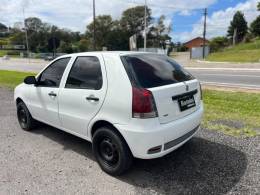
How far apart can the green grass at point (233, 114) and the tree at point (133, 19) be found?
73747 millimetres

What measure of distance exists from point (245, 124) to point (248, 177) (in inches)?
85.8

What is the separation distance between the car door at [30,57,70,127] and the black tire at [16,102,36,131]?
1.24 feet

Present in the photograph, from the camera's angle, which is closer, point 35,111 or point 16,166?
point 16,166

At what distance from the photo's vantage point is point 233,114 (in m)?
5.88

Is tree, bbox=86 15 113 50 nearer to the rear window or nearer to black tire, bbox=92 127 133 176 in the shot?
the rear window

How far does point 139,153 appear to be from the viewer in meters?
3.02

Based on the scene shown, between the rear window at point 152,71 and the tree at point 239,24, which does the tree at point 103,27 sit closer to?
the tree at point 239,24

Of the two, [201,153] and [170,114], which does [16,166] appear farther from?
[201,153]

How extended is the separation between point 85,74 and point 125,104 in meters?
1.00

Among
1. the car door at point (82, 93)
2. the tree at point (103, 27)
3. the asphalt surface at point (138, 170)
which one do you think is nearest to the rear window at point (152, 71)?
the car door at point (82, 93)

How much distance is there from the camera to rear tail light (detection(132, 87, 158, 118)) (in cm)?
290

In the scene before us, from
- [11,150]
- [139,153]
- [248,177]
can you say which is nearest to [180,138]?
[139,153]

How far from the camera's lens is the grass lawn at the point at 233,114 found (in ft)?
16.0

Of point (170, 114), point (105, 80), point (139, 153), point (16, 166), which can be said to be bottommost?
point (16, 166)
